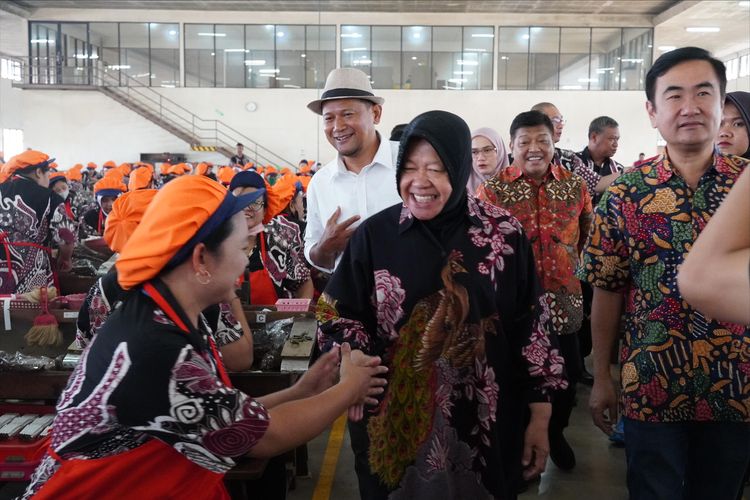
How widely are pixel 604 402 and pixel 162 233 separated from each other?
5.95 feet

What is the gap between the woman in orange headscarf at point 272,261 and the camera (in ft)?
16.8

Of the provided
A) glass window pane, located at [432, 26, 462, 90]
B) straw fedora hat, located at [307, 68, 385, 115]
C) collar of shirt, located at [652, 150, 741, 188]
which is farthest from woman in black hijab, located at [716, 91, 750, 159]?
glass window pane, located at [432, 26, 462, 90]

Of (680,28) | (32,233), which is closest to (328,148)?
(680,28)

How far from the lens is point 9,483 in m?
3.50

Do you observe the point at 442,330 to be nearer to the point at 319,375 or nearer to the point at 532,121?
the point at 319,375

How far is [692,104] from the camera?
2.34m

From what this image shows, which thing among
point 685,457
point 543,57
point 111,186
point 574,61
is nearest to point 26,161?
point 111,186

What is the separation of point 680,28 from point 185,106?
732 inches

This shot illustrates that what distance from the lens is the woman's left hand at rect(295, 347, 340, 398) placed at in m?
2.37

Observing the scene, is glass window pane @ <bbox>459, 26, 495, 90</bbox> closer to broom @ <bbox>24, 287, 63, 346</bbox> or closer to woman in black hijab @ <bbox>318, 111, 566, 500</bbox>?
broom @ <bbox>24, 287, 63, 346</bbox>

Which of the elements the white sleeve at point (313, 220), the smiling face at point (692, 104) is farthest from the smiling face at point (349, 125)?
the smiling face at point (692, 104)

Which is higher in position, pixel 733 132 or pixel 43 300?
pixel 733 132

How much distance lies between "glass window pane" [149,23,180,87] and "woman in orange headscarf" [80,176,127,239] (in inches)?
662

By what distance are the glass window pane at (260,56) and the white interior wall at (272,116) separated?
1.88 ft
